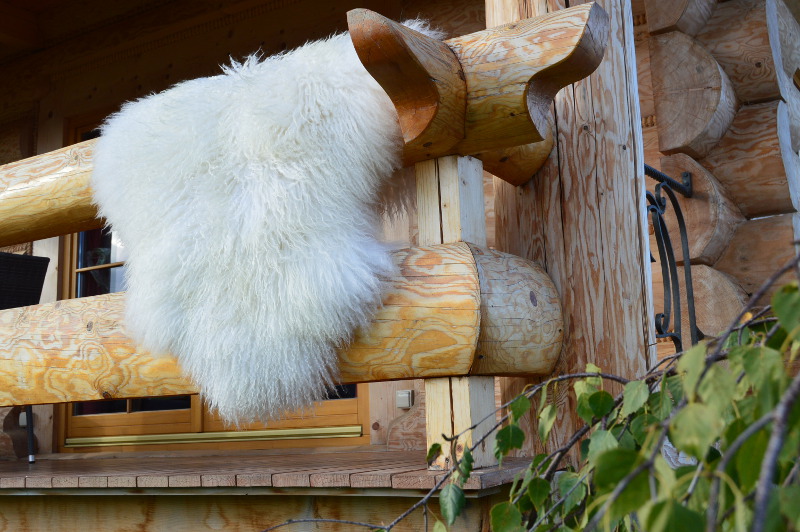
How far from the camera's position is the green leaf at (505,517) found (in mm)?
872

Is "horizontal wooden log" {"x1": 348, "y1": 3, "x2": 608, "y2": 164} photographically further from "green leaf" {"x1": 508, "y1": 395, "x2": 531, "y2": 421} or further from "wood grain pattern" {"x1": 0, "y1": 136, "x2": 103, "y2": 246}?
"wood grain pattern" {"x1": 0, "y1": 136, "x2": 103, "y2": 246}

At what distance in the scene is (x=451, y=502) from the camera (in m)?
0.96

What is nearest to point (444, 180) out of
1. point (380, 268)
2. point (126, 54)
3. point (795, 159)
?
point (380, 268)

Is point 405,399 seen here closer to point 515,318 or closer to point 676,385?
point 515,318

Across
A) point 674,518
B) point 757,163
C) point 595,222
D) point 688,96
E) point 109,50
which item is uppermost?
point 109,50

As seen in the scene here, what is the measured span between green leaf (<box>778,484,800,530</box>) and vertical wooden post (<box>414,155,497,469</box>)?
3.36 ft

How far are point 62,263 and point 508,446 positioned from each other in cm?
381

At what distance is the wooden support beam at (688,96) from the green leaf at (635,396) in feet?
8.21

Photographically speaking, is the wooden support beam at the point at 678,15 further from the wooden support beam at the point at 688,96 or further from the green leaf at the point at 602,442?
the green leaf at the point at 602,442

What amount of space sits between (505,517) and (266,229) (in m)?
0.79

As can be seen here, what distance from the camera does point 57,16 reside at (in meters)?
4.51

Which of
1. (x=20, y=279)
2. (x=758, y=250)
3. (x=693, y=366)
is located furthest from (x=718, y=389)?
(x=20, y=279)

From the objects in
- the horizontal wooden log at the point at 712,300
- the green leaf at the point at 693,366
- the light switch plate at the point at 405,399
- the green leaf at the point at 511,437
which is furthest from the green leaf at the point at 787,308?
the light switch plate at the point at 405,399

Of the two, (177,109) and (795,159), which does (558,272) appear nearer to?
(177,109)
